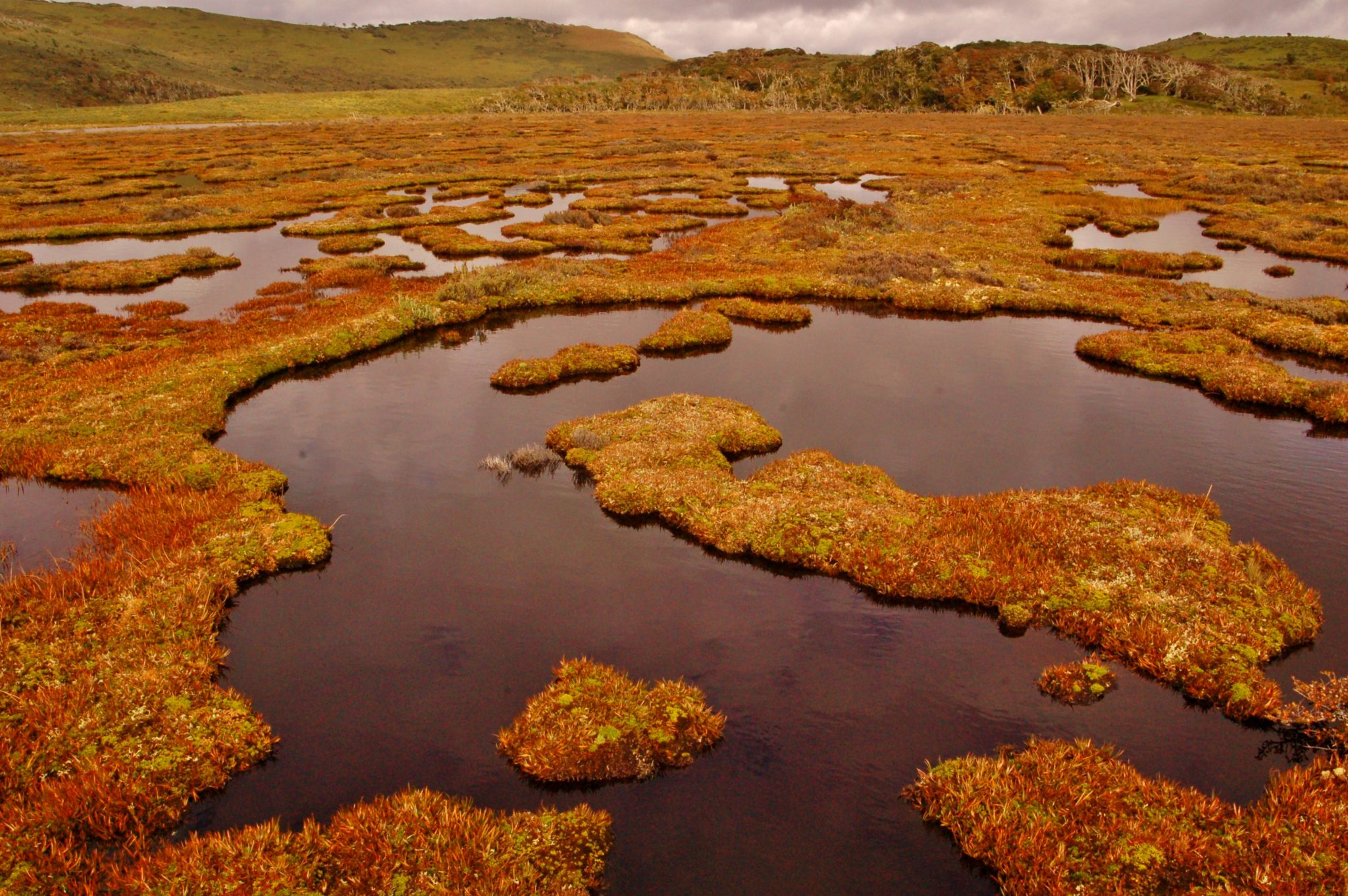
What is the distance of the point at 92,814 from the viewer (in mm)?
8141

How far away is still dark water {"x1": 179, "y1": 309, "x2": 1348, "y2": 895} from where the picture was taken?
879 cm

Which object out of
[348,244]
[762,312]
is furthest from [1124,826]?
[348,244]

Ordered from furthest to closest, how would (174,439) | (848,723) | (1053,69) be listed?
(1053,69), (174,439), (848,723)

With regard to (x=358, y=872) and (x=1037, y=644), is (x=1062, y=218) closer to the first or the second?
(x=1037, y=644)

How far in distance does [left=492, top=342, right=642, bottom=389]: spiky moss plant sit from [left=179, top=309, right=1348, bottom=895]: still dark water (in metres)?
0.92

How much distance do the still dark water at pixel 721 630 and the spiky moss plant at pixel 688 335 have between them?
Result: 4.09 meters

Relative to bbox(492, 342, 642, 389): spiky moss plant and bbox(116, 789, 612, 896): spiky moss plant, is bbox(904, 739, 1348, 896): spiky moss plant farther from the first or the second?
bbox(492, 342, 642, 389): spiky moss plant

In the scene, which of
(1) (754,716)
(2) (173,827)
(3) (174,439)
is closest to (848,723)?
(1) (754,716)

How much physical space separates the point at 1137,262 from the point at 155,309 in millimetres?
48024

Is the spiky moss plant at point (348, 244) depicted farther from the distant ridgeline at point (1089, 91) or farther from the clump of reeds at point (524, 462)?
the distant ridgeline at point (1089, 91)

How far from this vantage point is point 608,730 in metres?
9.66

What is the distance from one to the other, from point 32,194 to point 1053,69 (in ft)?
729

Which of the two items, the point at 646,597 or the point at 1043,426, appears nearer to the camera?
the point at 646,597

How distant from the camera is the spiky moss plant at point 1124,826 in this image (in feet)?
24.3
